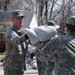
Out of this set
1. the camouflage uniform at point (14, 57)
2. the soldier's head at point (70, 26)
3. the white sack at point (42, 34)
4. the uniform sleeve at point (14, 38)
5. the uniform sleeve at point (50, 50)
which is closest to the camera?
the soldier's head at point (70, 26)

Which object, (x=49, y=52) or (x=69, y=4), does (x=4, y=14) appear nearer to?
(x=69, y=4)

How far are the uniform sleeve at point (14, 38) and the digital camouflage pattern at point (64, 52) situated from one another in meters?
1.31

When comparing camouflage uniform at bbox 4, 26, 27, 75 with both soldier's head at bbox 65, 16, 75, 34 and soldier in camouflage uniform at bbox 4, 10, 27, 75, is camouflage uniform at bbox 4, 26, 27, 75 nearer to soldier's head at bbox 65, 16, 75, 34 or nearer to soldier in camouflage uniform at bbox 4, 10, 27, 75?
soldier in camouflage uniform at bbox 4, 10, 27, 75

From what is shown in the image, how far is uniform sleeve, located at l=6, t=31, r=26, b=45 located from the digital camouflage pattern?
1.31 m

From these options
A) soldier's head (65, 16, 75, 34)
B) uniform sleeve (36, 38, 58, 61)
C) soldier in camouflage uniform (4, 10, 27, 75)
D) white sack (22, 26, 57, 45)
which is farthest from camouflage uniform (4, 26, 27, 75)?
soldier's head (65, 16, 75, 34)

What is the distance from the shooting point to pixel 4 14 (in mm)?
27031

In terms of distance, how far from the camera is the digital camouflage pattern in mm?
3883

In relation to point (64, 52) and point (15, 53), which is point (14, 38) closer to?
point (15, 53)

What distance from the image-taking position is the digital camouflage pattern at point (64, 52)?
3.88 meters

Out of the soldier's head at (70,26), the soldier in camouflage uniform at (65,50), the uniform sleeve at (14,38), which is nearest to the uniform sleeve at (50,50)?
the soldier in camouflage uniform at (65,50)

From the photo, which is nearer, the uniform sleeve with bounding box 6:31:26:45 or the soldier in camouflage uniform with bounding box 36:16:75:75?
the soldier in camouflage uniform with bounding box 36:16:75:75

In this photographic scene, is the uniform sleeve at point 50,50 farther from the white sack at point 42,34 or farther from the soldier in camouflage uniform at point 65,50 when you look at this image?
the white sack at point 42,34

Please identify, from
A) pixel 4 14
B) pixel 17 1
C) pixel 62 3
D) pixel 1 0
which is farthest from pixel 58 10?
pixel 4 14

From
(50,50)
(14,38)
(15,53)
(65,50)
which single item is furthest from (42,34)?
(15,53)
